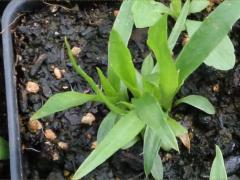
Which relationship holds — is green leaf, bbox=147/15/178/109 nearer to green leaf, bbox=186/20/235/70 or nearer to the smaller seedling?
the smaller seedling

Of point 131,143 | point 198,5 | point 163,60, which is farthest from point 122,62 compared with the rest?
point 198,5

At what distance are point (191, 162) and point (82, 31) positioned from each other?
0.38m

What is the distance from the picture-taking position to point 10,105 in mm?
1003

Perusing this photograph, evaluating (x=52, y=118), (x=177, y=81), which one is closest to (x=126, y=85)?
(x=177, y=81)

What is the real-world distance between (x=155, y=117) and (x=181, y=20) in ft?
0.77

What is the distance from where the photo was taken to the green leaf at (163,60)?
0.76 meters

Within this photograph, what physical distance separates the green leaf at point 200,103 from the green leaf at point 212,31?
12 cm

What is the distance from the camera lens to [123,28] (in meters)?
0.95

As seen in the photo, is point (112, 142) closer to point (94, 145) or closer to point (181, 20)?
point (94, 145)

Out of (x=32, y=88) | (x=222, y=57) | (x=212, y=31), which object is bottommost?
(x=32, y=88)

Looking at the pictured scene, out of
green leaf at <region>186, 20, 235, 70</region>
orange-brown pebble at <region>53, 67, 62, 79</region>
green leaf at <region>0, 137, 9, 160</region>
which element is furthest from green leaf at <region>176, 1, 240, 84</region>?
green leaf at <region>0, 137, 9, 160</region>

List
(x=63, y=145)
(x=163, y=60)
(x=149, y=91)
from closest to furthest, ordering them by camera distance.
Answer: (x=163, y=60), (x=149, y=91), (x=63, y=145)

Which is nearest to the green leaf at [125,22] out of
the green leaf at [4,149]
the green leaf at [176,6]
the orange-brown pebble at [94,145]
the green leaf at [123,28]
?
the green leaf at [123,28]

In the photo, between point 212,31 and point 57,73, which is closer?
point 212,31
